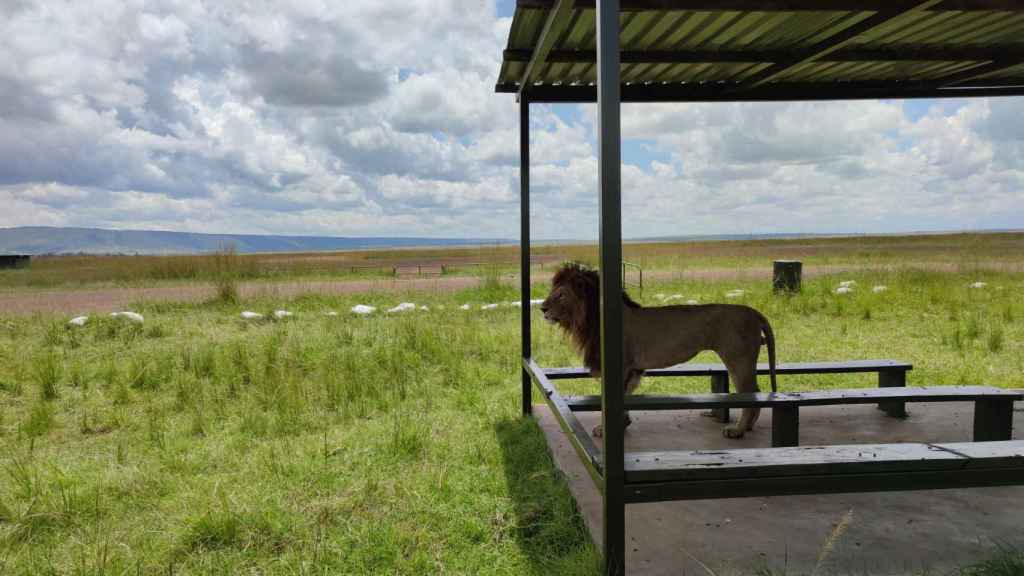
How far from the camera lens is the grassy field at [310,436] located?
9.15 feet

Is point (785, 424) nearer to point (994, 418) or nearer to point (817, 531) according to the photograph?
point (817, 531)

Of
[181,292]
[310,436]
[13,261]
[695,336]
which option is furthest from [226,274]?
[13,261]

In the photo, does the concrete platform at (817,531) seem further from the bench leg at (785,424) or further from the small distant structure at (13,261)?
the small distant structure at (13,261)

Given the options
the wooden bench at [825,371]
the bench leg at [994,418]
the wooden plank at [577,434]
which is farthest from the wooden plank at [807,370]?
the bench leg at [994,418]

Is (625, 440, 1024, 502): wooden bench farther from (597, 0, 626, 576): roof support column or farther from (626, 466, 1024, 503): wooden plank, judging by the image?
(597, 0, 626, 576): roof support column

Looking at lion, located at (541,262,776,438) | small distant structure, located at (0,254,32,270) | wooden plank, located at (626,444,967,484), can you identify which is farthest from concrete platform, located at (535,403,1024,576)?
small distant structure, located at (0,254,32,270)

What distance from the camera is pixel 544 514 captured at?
3.04 meters

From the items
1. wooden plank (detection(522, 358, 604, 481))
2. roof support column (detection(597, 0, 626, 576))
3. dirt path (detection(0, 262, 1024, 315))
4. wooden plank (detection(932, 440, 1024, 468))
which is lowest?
dirt path (detection(0, 262, 1024, 315))

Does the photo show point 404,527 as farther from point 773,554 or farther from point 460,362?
point 460,362

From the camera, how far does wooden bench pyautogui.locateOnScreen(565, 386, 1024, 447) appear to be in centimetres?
336

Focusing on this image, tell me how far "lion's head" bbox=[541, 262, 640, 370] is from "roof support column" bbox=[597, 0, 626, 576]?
1.71 metres

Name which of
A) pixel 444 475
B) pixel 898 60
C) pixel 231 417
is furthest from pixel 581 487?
pixel 898 60

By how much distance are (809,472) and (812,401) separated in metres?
1.19

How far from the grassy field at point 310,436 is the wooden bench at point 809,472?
357 millimetres
